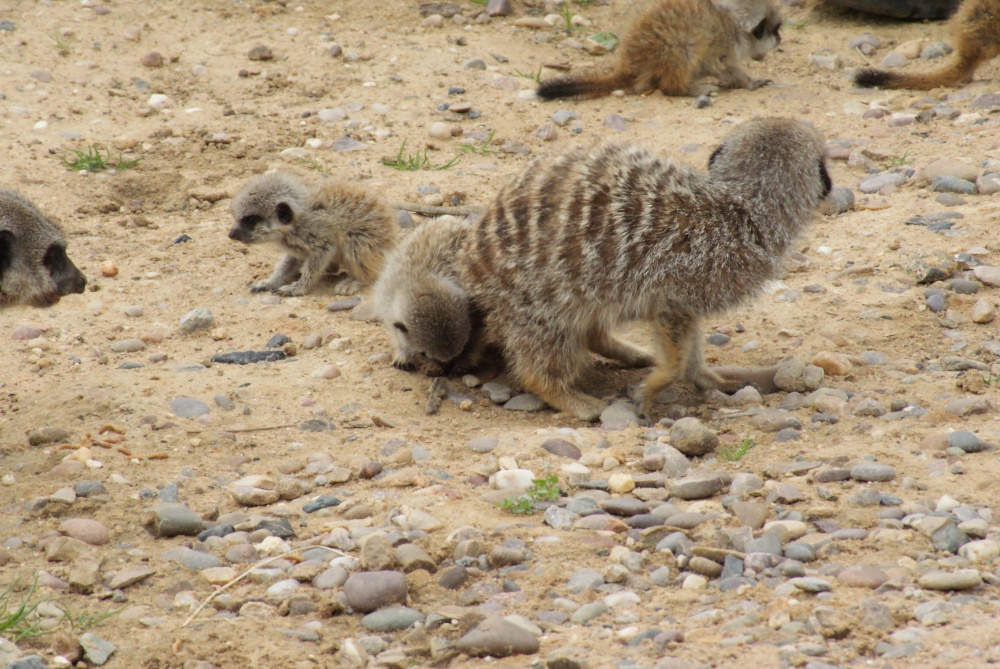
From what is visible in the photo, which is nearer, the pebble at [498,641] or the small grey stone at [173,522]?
the pebble at [498,641]

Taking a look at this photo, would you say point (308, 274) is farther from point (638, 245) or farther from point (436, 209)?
point (638, 245)

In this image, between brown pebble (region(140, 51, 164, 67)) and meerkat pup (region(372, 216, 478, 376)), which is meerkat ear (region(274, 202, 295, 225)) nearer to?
meerkat pup (region(372, 216, 478, 376))

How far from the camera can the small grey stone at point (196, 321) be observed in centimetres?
564

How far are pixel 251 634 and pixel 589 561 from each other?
1.03 meters

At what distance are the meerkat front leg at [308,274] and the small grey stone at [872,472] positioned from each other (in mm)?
3721

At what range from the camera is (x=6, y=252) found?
465 cm

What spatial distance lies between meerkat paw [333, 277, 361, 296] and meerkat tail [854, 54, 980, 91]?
4.17m

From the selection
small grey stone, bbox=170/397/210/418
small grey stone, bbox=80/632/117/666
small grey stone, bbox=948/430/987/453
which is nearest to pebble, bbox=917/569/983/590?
small grey stone, bbox=948/430/987/453

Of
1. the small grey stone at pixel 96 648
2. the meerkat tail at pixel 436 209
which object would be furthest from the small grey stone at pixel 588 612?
the meerkat tail at pixel 436 209

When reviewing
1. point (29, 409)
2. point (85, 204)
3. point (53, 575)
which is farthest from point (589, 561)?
point (85, 204)

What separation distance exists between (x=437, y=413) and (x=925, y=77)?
5077 millimetres

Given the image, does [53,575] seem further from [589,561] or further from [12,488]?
[589,561]

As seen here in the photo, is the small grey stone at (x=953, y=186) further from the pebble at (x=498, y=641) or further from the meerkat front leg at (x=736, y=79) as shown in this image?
the pebble at (x=498, y=641)

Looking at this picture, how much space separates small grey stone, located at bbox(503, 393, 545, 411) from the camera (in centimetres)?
512
